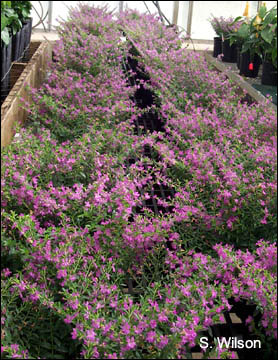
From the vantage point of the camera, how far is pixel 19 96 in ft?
6.42

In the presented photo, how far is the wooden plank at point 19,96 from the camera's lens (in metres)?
1.74

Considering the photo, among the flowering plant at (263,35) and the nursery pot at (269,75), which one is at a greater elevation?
the flowering plant at (263,35)

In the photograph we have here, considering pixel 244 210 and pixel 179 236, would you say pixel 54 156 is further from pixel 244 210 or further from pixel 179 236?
pixel 244 210

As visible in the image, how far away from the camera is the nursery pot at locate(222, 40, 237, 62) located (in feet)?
12.1

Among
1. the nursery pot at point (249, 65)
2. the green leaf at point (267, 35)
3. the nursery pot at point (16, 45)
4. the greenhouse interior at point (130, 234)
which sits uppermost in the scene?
the green leaf at point (267, 35)

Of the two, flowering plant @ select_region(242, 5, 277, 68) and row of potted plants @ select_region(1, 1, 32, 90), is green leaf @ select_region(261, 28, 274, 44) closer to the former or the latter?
flowering plant @ select_region(242, 5, 277, 68)


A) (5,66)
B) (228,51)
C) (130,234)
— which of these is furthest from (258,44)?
(130,234)

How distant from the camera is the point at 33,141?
5.60 ft

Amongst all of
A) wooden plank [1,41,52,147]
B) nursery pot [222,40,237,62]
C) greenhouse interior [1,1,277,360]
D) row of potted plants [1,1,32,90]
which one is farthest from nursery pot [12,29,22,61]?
nursery pot [222,40,237,62]

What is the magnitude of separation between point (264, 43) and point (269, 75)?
0.20 m

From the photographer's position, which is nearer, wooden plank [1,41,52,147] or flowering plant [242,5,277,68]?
wooden plank [1,41,52,147]

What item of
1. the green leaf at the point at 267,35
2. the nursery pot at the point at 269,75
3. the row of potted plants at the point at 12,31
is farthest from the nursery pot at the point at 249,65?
the row of potted plants at the point at 12,31

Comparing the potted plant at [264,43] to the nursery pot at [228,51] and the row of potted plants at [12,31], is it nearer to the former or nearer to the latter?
the nursery pot at [228,51]

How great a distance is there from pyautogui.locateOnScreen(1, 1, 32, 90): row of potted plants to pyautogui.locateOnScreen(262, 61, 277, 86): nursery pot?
52.8 inches
